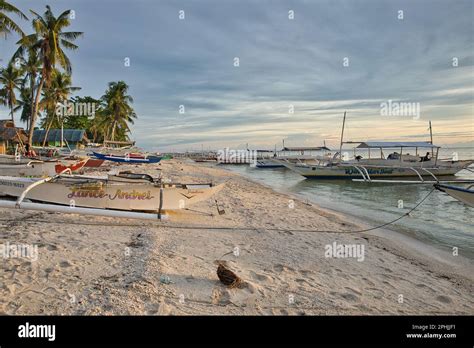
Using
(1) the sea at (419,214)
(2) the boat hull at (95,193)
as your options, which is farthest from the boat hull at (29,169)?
(1) the sea at (419,214)

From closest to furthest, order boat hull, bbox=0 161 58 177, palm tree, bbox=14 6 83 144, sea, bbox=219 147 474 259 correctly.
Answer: sea, bbox=219 147 474 259 → boat hull, bbox=0 161 58 177 → palm tree, bbox=14 6 83 144

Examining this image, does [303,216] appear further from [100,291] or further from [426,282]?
[100,291]

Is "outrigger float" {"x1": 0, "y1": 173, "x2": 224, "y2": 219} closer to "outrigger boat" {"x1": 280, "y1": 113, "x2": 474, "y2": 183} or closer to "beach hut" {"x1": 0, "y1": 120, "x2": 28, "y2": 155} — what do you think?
"outrigger boat" {"x1": 280, "y1": 113, "x2": 474, "y2": 183}

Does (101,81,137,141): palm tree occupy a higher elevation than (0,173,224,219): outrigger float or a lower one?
higher

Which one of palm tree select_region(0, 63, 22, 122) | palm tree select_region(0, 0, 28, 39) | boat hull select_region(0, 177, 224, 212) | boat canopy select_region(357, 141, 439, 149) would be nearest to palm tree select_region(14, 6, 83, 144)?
palm tree select_region(0, 0, 28, 39)

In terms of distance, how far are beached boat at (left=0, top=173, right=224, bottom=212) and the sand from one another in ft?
1.96

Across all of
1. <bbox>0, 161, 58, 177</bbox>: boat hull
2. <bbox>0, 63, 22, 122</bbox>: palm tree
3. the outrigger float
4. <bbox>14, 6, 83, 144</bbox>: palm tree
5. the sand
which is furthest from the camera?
<bbox>0, 63, 22, 122</bbox>: palm tree

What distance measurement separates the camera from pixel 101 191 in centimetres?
848

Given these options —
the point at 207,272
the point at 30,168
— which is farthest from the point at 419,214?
the point at 30,168

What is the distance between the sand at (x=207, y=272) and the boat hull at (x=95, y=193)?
0.60 m

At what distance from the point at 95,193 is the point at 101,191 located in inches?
6.6

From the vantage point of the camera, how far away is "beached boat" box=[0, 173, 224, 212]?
835cm
